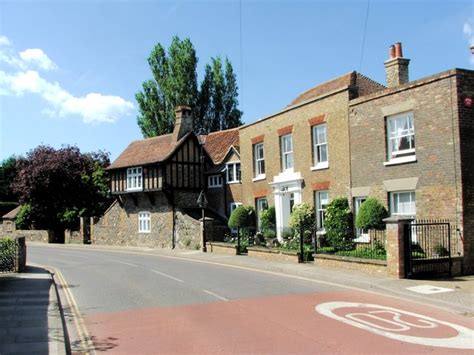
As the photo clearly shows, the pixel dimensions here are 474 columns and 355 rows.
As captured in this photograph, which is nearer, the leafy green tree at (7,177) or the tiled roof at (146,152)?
the tiled roof at (146,152)

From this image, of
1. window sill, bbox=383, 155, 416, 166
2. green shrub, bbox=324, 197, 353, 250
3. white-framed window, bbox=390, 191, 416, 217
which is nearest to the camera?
window sill, bbox=383, 155, 416, 166

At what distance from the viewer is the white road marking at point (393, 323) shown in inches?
311

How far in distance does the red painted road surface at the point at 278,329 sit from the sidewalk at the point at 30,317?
730 mm

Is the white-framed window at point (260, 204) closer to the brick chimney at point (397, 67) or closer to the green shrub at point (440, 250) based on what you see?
the brick chimney at point (397, 67)

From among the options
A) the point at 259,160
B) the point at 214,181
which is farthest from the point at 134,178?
the point at 259,160

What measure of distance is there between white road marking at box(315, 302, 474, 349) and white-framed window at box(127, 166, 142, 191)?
26.8m

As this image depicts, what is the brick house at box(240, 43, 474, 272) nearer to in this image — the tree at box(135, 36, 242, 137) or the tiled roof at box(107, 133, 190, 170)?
the tiled roof at box(107, 133, 190, 170)

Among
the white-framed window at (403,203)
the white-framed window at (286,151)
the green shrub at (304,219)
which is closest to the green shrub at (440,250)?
the white-framed window at (403,203)

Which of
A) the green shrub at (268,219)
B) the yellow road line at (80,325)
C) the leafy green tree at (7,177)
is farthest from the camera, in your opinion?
the leafy green tree at (7,177)

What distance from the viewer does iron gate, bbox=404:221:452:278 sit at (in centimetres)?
1473

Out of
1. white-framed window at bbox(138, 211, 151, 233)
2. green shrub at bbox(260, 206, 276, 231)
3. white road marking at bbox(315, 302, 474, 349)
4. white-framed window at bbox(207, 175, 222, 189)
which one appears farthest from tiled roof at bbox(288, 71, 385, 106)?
white-framed window at bbox(138, 211, 151, 233)

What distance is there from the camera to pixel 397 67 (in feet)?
69.2

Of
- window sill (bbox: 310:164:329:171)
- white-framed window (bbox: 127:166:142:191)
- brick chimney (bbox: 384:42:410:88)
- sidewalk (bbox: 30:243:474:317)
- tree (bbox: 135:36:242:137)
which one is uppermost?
tree (bbox: 135:36:242:137)

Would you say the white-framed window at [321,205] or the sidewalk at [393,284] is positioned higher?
the white-framed window at [321,205]
